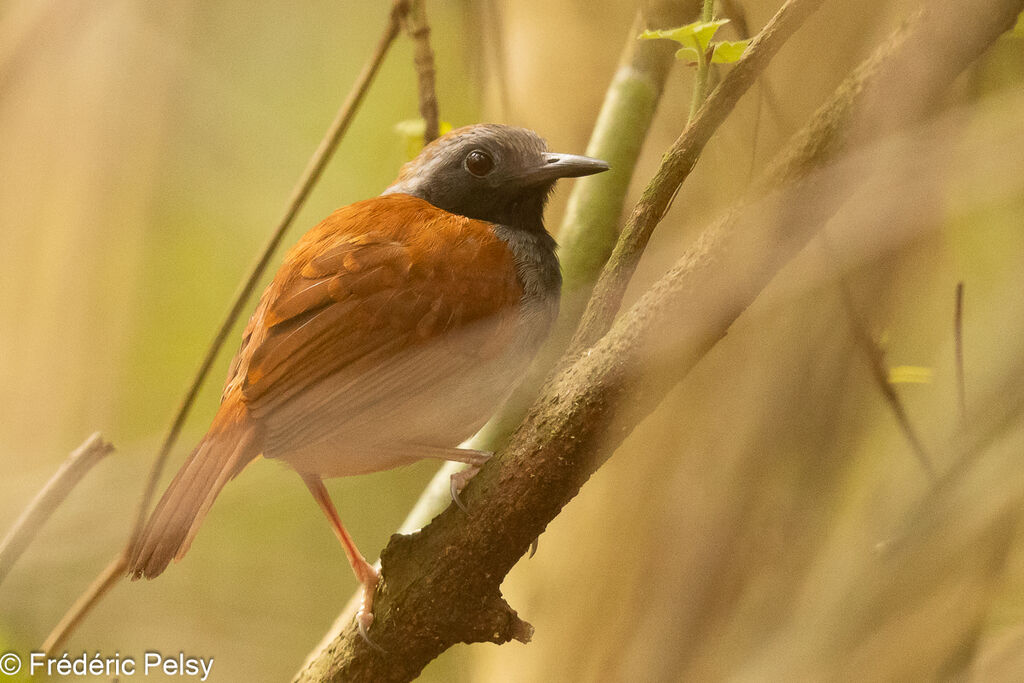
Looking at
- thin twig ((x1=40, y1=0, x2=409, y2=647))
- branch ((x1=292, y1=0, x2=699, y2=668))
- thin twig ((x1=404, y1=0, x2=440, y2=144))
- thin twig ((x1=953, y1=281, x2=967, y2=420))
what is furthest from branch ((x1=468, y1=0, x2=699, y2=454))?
thin twig ((x1=953, y1=281, x2=967, y2=420))

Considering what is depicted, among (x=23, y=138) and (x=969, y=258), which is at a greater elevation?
(x=23, y=138)

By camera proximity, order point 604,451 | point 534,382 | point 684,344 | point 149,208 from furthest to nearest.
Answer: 1. point 149,208
2. point 534,382
3. point 604,451
4. point 684,344

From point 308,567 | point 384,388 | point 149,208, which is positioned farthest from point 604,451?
point 149,208

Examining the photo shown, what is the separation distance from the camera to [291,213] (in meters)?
1.64

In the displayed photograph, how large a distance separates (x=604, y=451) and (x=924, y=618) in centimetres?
55

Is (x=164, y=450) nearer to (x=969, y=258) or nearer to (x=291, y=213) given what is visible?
(x=291, y=213)

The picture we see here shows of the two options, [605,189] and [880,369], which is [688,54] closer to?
[605,189]

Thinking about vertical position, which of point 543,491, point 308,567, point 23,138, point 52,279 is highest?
point 23,138

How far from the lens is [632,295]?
125 centimetres

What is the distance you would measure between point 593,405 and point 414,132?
956 mm

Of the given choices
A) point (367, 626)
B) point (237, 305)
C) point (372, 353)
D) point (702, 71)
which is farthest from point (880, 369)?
point (237, 305)

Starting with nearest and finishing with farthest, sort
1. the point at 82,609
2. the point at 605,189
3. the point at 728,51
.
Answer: the point at 728,51, the point at 82,609, the point at 605,189

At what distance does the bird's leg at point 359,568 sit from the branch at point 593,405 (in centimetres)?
2

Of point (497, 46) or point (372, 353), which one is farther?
point (497, 46)
